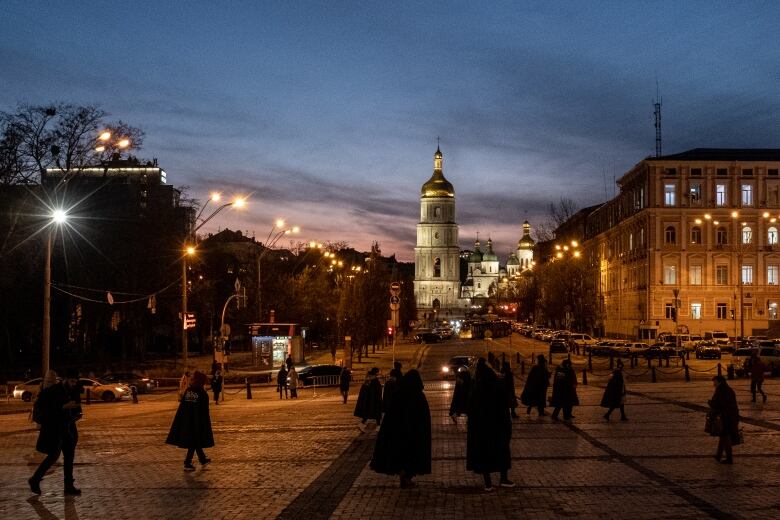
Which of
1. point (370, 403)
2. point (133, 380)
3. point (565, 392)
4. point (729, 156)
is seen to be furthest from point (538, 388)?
point (729, 156)

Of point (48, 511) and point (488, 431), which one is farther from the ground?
point (488, 431)

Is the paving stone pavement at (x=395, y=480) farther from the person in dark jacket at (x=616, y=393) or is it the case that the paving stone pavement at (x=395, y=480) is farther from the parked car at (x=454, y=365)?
the parked car at (x=454, y=365)

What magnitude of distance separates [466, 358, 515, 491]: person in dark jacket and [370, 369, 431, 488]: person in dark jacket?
65 cm

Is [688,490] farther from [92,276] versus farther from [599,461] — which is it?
[92,276]

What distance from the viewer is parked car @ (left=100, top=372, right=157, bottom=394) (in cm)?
4128

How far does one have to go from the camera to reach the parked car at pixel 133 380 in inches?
1625

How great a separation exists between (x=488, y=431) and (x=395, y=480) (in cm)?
194

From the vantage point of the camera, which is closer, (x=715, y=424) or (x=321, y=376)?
(x=715, y=424)

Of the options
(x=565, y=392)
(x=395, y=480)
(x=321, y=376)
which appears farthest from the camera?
(x=321, y=376)

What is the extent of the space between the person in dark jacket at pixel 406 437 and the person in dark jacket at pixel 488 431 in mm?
653

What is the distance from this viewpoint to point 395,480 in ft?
44.4

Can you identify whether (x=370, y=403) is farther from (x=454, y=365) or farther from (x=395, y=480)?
(x=454, y=365)

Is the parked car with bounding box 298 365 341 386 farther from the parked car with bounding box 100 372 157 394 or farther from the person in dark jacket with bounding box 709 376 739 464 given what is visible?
the person in dark jacket with bounding box 709 376 739 464

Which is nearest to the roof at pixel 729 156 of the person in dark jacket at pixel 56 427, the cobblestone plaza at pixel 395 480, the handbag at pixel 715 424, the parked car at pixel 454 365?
the parked car at pixel 454 365
